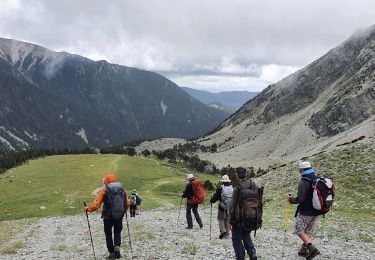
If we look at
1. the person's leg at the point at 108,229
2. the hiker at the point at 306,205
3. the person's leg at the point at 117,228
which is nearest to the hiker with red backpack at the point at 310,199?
the hiker at the point at 306,205

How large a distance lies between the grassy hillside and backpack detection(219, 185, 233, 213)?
1417 inches

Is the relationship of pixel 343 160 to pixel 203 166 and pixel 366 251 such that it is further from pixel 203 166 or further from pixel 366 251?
pixel 203 166

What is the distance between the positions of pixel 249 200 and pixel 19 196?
197ft

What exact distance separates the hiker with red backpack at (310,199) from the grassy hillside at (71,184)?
42687 mm

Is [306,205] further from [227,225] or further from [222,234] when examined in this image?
[222,234]

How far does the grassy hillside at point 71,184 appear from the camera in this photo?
6125cm

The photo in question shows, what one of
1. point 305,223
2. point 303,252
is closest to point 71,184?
point 303,252

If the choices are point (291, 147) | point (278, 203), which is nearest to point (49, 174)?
point (278, 203)

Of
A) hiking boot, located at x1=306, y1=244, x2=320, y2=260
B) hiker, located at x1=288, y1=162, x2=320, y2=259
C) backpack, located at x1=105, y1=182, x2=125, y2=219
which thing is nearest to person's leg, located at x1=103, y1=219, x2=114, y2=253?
backpack, located at x1=105, y1=182, x2=125, y2=219

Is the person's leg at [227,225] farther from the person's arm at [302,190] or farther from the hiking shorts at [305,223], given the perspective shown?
the person's arm at [302,190]

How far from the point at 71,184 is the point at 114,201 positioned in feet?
191

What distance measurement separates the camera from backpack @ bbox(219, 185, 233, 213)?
24.3 meters

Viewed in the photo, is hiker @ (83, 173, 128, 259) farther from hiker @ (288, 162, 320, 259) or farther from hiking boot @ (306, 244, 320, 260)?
A: hiking boot @ (306, 244, 320, 260)

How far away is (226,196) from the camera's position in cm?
2434
